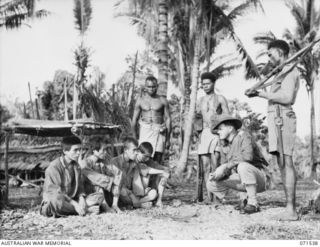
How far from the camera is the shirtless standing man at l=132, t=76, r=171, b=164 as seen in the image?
257 inches

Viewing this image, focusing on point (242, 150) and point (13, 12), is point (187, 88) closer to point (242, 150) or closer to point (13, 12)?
point (13, 12)

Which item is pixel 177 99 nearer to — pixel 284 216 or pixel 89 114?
pixel 89 114

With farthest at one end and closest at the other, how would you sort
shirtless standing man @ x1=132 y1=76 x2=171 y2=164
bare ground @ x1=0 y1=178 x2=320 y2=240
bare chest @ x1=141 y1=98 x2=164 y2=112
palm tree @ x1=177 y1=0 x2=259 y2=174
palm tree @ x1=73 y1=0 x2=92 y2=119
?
1. palm tree @ x1=177 y1=0 x2=259 y2=174
2. palm tree @ x1=73 y1=0 x2=92 y2=119
3. bare chest @ x1=141 y1=98 x2=164 y2=112
4. shirtless standing man @ x1=132 y1=76 x2=171 y2=164
5. bare ground @ x1=0 y1=178 x2=320 y2=240

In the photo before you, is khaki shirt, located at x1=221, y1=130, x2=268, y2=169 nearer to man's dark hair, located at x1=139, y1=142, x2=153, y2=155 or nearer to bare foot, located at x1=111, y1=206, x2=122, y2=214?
man's dark hair, located at x1=139, y1=142, x2=153, y2=155

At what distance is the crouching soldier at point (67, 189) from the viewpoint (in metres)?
4.86

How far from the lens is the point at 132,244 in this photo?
12.8 feet

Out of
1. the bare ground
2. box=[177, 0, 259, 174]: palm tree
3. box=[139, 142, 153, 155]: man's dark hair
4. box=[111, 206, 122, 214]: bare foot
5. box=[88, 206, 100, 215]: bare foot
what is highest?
box=[177, 0, 259, 174]: palm tree

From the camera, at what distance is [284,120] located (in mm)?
4938

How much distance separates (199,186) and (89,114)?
3210 millimetres

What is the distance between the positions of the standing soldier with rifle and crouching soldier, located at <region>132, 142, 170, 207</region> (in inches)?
61.4

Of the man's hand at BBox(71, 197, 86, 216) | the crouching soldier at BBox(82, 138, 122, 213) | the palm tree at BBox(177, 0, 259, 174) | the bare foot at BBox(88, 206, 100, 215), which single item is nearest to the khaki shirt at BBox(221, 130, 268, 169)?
the crouching soldier at BBox(82, 138, 122, 213)

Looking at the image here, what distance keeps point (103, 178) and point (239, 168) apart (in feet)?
5.25

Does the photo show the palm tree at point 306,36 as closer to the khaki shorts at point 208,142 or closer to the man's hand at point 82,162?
the khaki shorts at point 208,142

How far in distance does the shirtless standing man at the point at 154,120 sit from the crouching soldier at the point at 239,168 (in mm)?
1284
